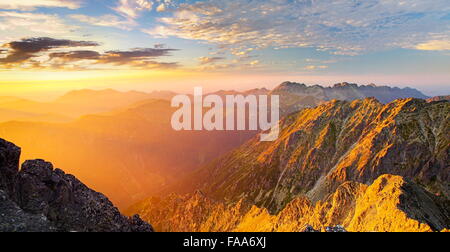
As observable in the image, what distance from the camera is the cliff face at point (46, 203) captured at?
1330 inches

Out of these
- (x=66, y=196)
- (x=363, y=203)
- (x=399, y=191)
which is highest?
(x=66, y=196)

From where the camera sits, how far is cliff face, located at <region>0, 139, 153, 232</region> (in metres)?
33.8

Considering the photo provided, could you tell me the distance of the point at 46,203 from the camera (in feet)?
128

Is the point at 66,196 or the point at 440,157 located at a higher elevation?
the point at 66,196
